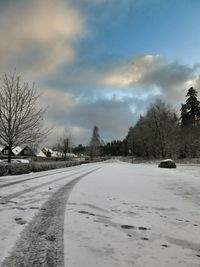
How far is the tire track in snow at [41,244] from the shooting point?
4531 mm

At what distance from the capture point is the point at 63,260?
4602 millimetres

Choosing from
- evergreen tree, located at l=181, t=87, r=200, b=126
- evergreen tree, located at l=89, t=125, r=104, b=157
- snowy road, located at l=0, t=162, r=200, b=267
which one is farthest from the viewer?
evergreen tree, located at l=89, t=125, r=104, b=157

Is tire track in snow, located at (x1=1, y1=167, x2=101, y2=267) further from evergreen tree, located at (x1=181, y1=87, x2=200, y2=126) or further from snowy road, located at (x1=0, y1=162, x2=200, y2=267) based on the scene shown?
evergreen tree, located at (x1=181, y1=87, x2=200, y2=126)

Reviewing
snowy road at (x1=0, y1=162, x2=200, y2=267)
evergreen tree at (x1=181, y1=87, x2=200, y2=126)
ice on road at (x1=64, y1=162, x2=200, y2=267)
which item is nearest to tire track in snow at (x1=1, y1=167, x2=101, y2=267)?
snowy road at (x1=0, y1=162, x2=200, y2=267)

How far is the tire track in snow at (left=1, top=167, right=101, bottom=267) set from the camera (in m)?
4.53

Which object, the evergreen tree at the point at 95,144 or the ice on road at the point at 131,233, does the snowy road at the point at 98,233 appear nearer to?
the ice on road at the point at 131,233

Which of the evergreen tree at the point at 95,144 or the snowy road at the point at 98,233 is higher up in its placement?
the evergreen tree at the point at 95,144

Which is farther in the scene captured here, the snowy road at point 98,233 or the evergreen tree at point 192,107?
the evergreen tree at point 192,107

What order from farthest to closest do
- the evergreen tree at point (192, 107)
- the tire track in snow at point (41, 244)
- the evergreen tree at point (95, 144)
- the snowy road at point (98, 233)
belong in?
the evergreen tree at point (95, 144) < the evergreen tree at point (192, 107) < the snowy road at point (98, 233) < the tire track in snow at point (41, 244)

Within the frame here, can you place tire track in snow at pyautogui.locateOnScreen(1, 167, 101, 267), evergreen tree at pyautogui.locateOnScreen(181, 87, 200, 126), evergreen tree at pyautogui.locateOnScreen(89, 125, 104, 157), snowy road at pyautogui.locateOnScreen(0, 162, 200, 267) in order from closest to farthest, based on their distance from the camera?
tire track in snow at pyautogui.locateOnScreen(1, 167, 101, 267) → snowy road at pyautogui.locateOnScreen(0, 162, 200, 267) → evergreen tree at pyautogui.locateOnScreen(181, 87, 200, 126) → evergreen tree at pyautogui.locateOnScreen(89, 125, 104, 157)

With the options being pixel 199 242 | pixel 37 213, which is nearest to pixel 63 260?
pixel 199 242

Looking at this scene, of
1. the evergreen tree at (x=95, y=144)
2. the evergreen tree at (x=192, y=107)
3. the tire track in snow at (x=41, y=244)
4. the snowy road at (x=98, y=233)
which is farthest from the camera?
A: the evergreen tree at (x=95, y=144)

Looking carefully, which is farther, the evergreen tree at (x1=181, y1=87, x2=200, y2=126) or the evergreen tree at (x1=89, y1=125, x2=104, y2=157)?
the evergreen tree at (x1=89, y1=125, x2=104, y2=157)

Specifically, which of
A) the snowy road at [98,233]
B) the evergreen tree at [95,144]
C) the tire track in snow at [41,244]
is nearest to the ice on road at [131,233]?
the snowy road at [98,233]
